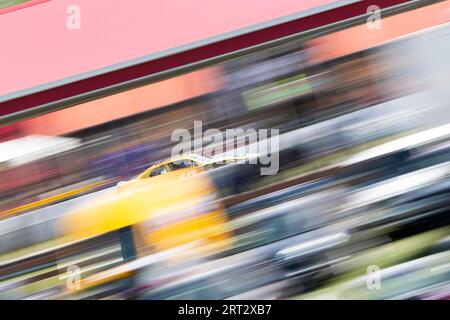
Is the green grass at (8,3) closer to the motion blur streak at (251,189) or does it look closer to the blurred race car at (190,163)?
the motion blur streak at (251,189)

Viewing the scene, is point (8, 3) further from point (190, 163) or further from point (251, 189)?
point (251, 189)

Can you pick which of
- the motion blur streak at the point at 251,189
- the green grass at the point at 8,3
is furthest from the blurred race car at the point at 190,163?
the green grass at the point at 8,3

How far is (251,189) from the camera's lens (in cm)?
287

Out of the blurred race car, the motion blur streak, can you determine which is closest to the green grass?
the motion blur streak

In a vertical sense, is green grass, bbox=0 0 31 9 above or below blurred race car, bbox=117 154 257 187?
above

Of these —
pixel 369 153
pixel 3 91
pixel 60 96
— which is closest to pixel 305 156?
pixel 369 153

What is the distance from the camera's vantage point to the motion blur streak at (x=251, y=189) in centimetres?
279

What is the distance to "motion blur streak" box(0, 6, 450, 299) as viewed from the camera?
2.79 meters

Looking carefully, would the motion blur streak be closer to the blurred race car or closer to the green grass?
the blurred race car

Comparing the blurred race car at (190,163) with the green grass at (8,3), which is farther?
the green grass at (8,3)

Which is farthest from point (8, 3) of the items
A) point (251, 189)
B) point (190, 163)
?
point (251, 189)

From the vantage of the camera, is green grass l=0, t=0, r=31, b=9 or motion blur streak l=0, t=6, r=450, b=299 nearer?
motion blur streak l=0, t=6, r=450, b=299

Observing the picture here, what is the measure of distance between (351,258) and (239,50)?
2.98 feet

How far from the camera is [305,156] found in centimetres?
286
